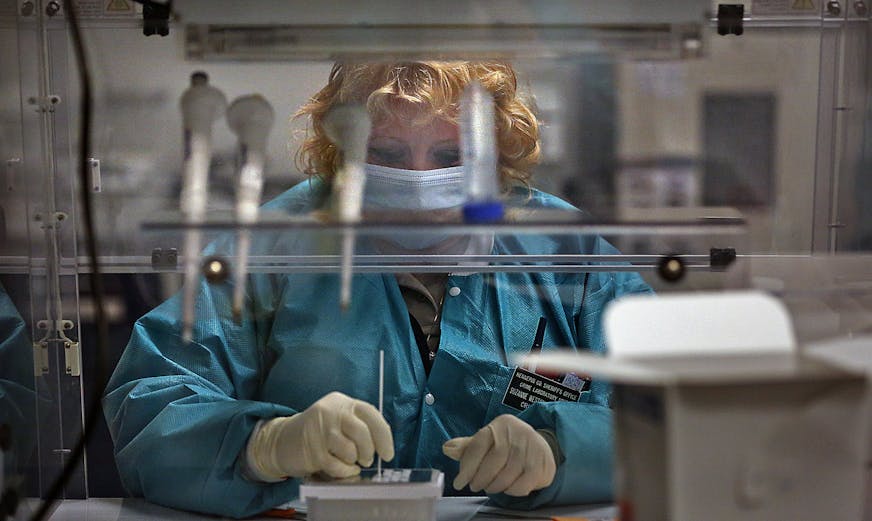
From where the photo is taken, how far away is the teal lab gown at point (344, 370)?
1.57 metres

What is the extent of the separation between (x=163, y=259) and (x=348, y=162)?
0.48 m

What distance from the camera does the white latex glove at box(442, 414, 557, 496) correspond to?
Answer: 150 cm

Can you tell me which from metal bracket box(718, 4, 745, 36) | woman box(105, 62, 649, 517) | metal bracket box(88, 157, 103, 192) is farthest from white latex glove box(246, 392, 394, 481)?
metal bracket box(718, 4, 745, 36)

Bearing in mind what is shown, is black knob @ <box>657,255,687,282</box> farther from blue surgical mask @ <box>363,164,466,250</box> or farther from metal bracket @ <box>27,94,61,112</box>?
metal bracket @ <box>27,94,61,112</box>

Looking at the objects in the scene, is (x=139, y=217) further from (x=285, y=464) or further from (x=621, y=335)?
(x=621, y=335)

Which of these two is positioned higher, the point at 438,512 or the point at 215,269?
the point at 215,269

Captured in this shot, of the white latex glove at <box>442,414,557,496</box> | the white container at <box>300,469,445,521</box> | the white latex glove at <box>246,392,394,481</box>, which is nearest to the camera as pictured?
the white container at <box>300,469,445,521</box>

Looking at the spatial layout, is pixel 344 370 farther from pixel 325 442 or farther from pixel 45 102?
pixel 45 102

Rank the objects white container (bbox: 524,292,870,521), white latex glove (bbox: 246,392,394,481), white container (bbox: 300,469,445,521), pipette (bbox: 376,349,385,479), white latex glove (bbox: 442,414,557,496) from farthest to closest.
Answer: pipette (bbox: 376,349,385,479)
white latex glove (bbox: 442,414,557,496)
white latex glove (bbox: 246,392,394,481)
white container (bbox: 300,469,445,521)
white container (bbox: 524,292,870,521)

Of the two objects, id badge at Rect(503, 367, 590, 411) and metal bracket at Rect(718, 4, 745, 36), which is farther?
id badge at Rect(503, 367, 590, 411)

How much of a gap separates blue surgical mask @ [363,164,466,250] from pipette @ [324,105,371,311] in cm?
4

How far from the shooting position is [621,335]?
0.86m

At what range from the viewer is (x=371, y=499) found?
4.20 feet

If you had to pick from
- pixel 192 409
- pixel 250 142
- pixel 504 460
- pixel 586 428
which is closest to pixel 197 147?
pixel 250 142
